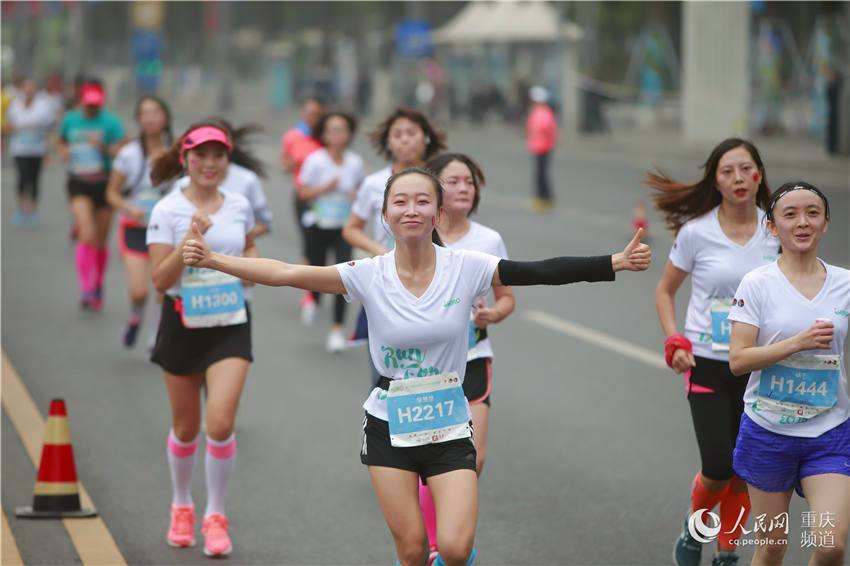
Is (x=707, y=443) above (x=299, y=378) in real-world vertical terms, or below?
above

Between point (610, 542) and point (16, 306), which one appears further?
point (16, 306)

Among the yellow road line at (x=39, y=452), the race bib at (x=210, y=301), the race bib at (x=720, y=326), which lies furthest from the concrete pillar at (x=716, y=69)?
the race bib at (x=720, y=326)

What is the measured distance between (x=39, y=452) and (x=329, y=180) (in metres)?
4.24

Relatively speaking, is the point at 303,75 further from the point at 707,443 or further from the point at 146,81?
the point at 707,443

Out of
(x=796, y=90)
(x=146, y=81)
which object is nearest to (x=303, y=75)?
(x=146, y=81)

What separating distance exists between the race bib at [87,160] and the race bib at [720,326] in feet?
29.2

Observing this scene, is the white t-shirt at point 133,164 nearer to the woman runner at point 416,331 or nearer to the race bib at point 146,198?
the race bib at point 146,198

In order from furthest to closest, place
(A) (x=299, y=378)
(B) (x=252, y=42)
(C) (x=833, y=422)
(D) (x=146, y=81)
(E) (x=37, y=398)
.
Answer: (B) (x=252, y=42) → (D) (x=146, y=81) → (A) (x=299, y=378) → (E) (x=37, y=398) → (C) (x=833, y=422)

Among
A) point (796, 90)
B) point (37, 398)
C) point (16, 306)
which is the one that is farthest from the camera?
point (796, 90)

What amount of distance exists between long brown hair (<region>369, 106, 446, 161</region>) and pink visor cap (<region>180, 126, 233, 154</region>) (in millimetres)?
1408

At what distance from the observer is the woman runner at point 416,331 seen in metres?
5.57

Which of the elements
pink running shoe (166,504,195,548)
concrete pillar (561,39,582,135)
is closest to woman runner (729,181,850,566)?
pink running shoe (166,504,195,548)

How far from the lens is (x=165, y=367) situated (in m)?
7.46

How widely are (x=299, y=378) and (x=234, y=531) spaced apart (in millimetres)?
3992
